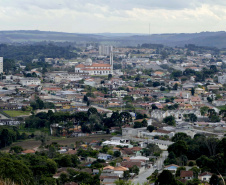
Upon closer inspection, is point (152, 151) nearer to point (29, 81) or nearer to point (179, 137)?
point (179, 137)

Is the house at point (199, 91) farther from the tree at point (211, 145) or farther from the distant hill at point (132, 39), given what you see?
the distant hill at point (132, 39)

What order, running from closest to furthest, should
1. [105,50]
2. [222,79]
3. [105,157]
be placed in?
[105,157]
[222,79]
[105,50]

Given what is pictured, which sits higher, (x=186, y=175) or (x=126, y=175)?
(x=186, y=175)

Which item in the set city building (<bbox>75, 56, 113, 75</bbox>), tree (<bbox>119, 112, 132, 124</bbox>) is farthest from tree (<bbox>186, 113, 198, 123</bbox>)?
city building (<bbox>75, 56, 113, 75</bbox>)

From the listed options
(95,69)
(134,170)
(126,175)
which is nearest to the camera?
(126,175)

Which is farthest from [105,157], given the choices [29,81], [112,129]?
[29,81]

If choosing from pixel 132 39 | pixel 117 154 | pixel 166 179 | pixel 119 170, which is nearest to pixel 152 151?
pixel 117 154

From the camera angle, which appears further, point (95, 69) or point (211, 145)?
point (95, 69)

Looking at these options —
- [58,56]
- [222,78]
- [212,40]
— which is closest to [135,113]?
[222,78]

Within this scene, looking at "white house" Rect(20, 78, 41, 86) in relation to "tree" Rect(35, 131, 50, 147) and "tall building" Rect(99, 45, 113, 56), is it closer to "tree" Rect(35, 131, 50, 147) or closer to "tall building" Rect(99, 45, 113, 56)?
"tree" Rect(35, 131, 50, 147)

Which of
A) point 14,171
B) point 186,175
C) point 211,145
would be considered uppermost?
point 14,171

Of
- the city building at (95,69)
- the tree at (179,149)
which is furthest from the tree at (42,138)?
the city building at (95,69)
